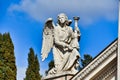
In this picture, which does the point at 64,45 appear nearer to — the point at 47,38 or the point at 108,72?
the point at 47,38

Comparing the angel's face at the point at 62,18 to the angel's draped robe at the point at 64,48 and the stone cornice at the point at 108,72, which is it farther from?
the stone cornice at the point at 108,72

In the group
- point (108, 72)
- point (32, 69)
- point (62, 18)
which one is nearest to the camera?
point (108, 72)

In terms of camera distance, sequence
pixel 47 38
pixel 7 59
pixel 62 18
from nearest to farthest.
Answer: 1. pixel 62 18
2. pixel 47 38
3. pixel 7 59

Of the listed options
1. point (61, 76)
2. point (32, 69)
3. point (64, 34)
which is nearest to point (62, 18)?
point (64, 34)

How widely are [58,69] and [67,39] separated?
0.96 meters

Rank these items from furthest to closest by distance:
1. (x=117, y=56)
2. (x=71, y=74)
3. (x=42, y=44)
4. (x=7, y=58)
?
(x=7, y=58)
(x=42, y=44)
(x=71, y=74)
(x=117, y=56)

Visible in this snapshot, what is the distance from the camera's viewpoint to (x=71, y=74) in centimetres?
1480

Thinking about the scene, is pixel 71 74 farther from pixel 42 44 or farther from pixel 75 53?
pixel 42 44

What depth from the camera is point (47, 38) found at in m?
15.7

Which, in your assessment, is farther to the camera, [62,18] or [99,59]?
[62,18]

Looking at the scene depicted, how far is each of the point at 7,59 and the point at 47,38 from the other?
84.9 ft

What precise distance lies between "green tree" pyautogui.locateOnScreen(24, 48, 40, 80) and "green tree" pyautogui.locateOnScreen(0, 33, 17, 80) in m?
2.11

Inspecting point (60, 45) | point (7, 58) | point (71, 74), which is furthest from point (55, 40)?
point (7, 58)

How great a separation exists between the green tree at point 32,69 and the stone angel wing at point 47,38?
26.7 meters
